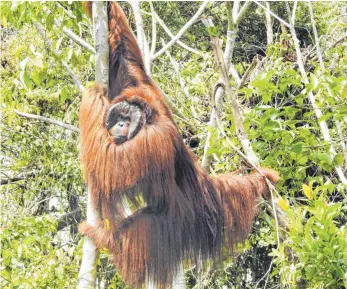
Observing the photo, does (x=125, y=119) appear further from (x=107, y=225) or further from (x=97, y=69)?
(x=107, y=225)

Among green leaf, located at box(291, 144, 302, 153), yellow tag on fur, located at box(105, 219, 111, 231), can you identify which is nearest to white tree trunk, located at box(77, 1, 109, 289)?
yellow tag on fur, located at box(105, 219, 111, 231)

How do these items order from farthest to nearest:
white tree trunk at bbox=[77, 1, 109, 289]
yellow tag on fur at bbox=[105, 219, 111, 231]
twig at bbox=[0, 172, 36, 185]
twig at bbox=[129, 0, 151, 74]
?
1. twig at bbox=[0, 172, 36, 185]
2. twig at bbox=[129, 0, 151, 74]
3. yellow tag on fur at bbox=[105, 219, 111, 231]
4. white tree trunk at bbox=[77, 1, 109, 289]

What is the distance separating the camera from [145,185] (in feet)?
11.4

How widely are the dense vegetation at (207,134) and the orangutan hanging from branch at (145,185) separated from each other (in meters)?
0.24

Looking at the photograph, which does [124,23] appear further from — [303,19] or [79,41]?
[303,19]

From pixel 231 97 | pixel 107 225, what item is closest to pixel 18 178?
pixel 107 225

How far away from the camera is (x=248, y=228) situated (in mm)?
4113

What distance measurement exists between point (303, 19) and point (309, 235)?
580 cm

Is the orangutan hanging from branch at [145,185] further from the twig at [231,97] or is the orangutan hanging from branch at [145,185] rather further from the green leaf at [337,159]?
the green leaf at [337,159]

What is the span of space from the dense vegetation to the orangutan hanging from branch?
238 millimetres

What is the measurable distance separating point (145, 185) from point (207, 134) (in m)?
1.07

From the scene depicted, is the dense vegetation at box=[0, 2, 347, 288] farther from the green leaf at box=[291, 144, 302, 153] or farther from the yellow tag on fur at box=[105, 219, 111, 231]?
the yellow tag on fur at box=[105, 219, 111, 231]

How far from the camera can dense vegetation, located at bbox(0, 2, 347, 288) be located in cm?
317

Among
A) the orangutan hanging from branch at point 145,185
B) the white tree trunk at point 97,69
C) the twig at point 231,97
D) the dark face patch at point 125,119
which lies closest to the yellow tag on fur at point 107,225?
the orangutan hanging from branch at point 145,185
